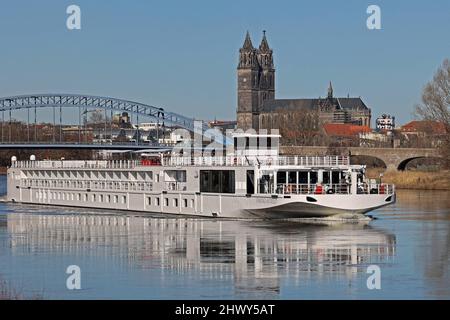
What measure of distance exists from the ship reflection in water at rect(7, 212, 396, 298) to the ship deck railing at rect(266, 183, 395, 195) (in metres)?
1.27

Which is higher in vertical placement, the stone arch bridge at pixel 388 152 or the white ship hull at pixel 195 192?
the stone arch bridge at pixel 388 152

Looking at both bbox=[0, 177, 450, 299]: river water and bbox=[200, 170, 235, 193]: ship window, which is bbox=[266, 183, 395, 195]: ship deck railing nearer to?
bbox=[0, 177, 450, 299]: river water

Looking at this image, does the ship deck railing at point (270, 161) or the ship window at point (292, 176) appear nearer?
the ship window at point (292, 176)

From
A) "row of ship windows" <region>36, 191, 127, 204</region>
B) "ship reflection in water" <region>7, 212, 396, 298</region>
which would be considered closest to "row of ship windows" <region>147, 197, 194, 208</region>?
"ship reflection in water" <region>7, 212, 396, 298</region>

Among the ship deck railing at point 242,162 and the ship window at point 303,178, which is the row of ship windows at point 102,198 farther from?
the ship window at point 303,178

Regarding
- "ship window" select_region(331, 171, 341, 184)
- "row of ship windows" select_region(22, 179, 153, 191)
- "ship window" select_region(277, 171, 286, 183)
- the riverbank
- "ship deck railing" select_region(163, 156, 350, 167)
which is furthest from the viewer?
the riverbank

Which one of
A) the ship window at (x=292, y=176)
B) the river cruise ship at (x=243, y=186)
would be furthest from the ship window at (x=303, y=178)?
the ship window at (x=292, y=176)

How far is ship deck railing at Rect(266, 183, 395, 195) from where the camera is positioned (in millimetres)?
41594

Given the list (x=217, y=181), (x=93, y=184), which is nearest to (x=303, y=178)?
(x=217, y=181)

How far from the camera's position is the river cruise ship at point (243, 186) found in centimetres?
4169
